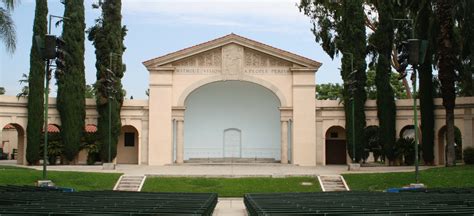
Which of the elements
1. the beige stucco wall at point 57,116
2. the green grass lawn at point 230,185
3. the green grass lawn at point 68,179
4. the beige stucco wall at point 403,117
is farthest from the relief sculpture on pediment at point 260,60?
the green grass lawn at point 68,179

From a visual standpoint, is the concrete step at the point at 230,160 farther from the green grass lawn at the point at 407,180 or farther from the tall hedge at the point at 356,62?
the green grass lawn at the point at 407,180

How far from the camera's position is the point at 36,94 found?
3744 cm

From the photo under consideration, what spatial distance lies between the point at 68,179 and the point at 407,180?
16.9 m

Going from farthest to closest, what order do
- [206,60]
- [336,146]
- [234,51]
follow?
[336,146] → [206,60] → [234,51]

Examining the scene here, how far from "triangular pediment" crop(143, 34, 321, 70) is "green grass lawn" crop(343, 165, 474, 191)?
43.6 ft

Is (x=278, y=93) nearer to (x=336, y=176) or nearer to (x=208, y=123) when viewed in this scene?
(x=208, y=123)

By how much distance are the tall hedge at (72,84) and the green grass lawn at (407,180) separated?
64.1ft

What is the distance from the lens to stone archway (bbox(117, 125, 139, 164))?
4206 centimetres

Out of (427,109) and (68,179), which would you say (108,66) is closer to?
(68,179)

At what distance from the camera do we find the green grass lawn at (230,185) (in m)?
26.5

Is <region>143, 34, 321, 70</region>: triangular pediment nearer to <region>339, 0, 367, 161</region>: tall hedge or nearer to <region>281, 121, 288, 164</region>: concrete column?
<region>339, 0, 367, 161</region>: tall hedge

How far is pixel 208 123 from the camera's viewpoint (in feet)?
144

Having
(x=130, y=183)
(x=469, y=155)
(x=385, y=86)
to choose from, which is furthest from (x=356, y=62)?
(x=130, y=183)

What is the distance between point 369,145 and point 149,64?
A: 16860 millimetres
